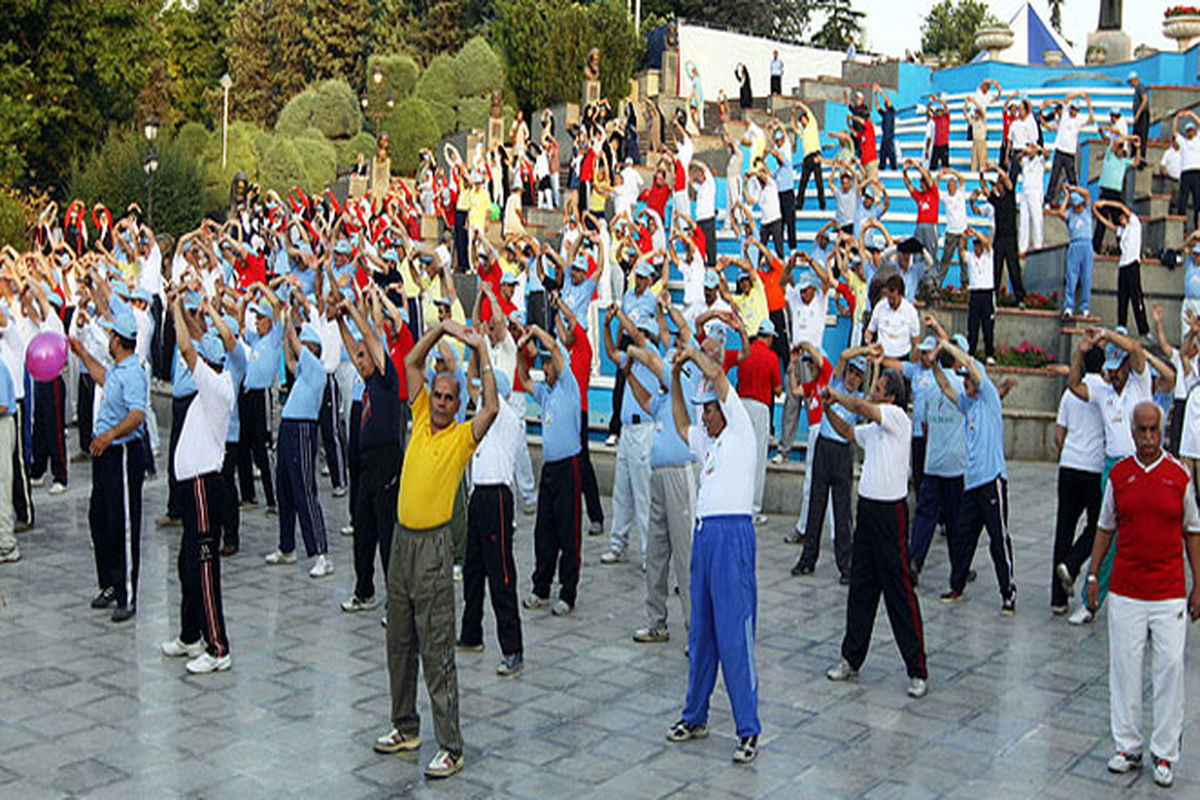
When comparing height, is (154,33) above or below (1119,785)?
above

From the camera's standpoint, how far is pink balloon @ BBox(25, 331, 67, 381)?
40.6ft

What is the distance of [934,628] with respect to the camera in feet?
32.3

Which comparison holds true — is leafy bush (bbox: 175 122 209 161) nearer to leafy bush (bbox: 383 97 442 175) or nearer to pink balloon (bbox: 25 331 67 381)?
leafy bush (bbox: 383 97 442 175)

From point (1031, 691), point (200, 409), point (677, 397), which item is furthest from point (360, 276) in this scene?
point (1031, 691)

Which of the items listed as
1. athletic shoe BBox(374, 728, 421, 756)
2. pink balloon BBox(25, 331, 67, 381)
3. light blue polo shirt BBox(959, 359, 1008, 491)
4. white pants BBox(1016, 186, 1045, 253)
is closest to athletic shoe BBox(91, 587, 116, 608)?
pink balloon BBox(25, 331, 67, 381)

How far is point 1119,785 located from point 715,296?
7.11 metres

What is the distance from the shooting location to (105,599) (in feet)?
33.4

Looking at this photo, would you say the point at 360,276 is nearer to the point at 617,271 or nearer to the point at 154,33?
the point at 617,271

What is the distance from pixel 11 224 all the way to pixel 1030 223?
64.6 feet

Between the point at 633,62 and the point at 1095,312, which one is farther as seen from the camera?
the point at 633,62

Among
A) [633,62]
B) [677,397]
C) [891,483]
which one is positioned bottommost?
[891,483]

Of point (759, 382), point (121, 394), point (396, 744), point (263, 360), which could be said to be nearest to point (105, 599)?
point (121, 394)

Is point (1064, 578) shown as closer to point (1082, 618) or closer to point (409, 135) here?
point (1082, 618)

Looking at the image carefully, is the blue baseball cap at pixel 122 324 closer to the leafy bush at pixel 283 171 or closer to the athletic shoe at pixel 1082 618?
the athletic shoe at pixel 1082 618
